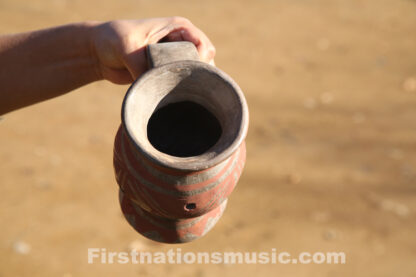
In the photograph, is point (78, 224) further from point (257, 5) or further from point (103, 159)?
point (257, 5)

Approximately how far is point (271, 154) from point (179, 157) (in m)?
2.84

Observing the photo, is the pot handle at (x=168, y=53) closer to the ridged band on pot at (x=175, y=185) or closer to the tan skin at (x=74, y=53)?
the tan skin at (x=74, y=53)

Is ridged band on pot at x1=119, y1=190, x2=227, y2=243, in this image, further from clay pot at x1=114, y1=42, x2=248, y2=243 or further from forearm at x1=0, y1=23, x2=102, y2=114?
forearm at x1=0, y1=23, x2=102, y2=114

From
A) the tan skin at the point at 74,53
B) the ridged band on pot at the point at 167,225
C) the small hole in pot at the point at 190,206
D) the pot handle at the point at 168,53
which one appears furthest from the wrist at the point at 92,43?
the small hole in pot at the point at 190,206

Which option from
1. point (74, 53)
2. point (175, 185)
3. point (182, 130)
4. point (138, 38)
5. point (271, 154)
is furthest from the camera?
point (271, 154)

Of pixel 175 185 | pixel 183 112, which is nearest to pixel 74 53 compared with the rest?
pixel 183 112

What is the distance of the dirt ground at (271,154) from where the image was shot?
3768mm

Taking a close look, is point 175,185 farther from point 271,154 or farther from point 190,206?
point 271,154

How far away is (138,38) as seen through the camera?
2.12 m

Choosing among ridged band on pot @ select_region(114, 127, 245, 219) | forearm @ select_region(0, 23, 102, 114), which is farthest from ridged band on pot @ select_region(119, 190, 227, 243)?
forearm @ select_region(0, 23, 102, 114)

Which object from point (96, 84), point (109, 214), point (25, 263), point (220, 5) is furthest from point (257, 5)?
point (25, 263)

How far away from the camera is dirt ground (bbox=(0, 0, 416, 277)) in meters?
3.77

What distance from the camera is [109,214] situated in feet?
12.9

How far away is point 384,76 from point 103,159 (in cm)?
372
